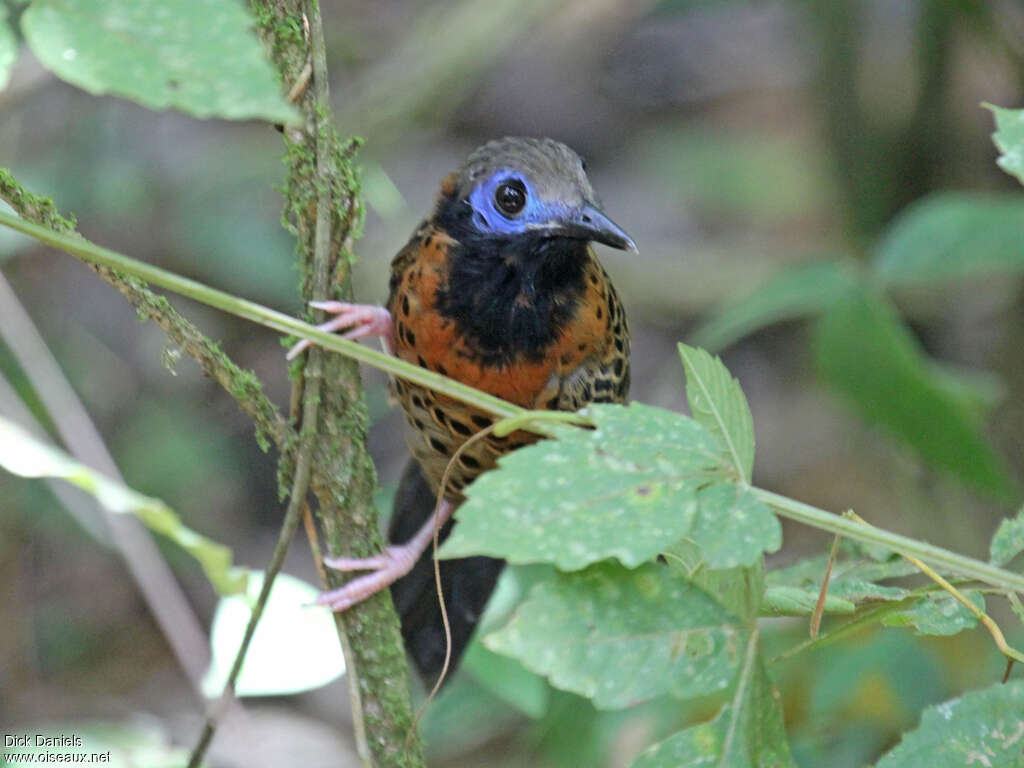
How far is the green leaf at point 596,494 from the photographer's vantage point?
1.14 meters

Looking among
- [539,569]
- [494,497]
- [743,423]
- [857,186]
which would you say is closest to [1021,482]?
[857,186]

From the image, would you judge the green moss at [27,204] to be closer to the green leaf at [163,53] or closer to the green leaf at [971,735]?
the green leaf at [163,53]

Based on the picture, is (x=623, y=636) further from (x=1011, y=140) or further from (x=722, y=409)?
(x=1011, y=140)

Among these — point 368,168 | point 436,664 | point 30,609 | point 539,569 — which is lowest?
point 30,609

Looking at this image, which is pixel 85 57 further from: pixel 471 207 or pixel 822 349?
pixel 822 349

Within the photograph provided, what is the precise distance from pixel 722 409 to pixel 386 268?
470cm


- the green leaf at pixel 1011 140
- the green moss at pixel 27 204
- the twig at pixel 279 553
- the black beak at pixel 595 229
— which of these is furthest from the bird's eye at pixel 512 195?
the green leaf at pixel 1011 140

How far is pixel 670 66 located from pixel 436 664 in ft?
19.3

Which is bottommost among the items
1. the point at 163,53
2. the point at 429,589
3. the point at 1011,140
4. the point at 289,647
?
the point at 429,589

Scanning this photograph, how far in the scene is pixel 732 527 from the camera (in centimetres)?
121

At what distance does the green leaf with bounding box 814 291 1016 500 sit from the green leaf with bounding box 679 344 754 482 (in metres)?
2.28

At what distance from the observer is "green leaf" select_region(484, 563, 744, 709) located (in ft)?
3.95

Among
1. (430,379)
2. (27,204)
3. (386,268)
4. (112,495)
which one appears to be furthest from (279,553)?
(386,268)

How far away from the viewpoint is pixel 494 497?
1.18 meters
